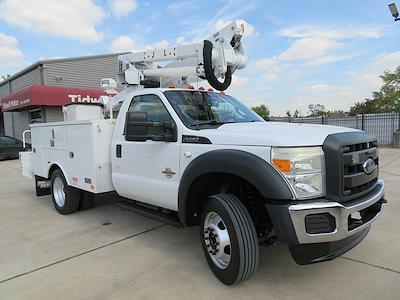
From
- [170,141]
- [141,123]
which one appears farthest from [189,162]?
[141,123]

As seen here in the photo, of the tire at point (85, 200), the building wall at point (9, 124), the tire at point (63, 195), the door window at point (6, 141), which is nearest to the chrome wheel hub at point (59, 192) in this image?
the tire at point (63, 195)

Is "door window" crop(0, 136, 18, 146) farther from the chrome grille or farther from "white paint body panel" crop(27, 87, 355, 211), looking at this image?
the chrome grille

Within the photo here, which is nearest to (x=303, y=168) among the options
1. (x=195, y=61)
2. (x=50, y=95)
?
(x=195, y=61)

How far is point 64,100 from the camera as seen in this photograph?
20.2m

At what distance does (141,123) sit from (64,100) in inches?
709

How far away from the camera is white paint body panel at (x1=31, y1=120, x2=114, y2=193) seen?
5203mm

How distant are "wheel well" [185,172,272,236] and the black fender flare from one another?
0.22ft

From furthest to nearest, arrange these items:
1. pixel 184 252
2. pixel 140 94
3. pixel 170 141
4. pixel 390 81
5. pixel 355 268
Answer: pixel 390 81 < pixel 140 94 < pixel 184 252 < pixel 170 141 < pixel 355 268

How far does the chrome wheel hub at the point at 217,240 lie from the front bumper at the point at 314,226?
0.64m

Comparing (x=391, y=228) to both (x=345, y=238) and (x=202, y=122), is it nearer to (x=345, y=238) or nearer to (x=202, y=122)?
(x=345, y=238)

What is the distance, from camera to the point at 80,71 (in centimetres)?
2275

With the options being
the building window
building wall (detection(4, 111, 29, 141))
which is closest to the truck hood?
the building window

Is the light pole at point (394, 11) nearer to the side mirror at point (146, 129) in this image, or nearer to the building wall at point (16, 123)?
the side mirror at point (146, 129)

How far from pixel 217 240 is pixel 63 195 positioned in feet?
13.0
